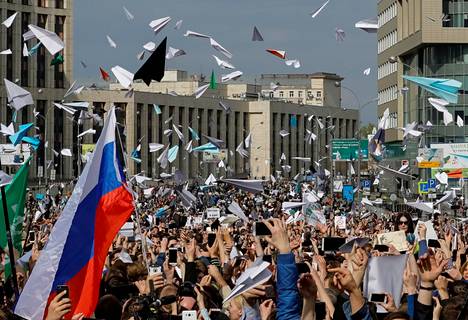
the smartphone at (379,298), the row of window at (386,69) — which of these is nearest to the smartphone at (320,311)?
the smartphone at (379,298)

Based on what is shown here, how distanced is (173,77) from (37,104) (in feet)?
172

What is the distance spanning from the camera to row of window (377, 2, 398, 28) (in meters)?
91.6

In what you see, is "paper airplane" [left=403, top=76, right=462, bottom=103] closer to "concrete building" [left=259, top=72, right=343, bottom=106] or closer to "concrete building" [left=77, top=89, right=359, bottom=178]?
"concrete building" [left=77, top=89, right=359, bottom=178]

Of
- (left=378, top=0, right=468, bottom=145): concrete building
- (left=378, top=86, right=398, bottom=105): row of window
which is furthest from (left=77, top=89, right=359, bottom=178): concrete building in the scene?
(left=378, top=0, right=468, bottom=145): concrete building

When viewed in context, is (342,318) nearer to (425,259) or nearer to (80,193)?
(425,259)

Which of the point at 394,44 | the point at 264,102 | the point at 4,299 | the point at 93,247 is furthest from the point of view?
the point at 264,102

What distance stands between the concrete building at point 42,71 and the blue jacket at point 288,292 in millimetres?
99159

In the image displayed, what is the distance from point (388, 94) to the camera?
95062mm

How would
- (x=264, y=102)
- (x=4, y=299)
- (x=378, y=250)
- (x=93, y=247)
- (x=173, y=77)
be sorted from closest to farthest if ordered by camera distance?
(x=93, y=247) → (x=4, y=299) → (x=378, y=250) → (x=264, y=102) → (x=173, y=77)

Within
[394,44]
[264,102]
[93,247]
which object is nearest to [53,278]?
[93,247]

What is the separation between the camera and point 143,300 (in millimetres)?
8523

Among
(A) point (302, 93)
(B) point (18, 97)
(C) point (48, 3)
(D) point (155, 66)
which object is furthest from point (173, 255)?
(A) point (302, 93)

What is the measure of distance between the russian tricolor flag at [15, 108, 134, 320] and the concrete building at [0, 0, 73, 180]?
96786 millimetres

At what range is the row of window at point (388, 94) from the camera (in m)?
91.3
